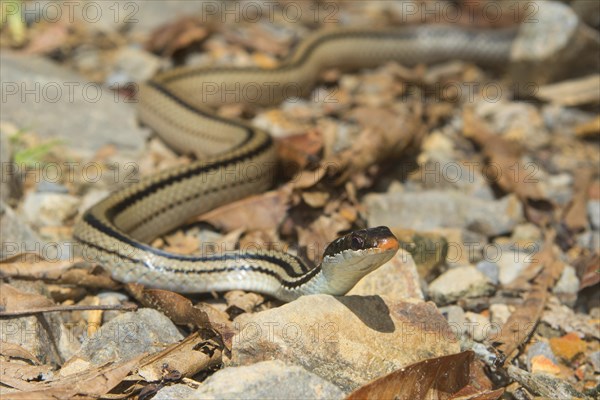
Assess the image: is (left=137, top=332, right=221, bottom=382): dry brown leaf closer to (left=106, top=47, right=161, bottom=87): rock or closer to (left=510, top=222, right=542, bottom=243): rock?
(left=510, top=222, right=542, bottom=243): rock

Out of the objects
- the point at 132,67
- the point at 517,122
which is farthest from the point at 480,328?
the point at 132,67

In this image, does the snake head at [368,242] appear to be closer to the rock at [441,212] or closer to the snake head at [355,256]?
the snake head at [355,256]

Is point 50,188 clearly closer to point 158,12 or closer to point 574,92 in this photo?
point 158,12

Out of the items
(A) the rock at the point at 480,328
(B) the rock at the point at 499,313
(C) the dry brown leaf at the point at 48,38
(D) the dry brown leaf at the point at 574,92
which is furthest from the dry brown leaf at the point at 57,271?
(D) the dry brown leaf at the point at 574,92

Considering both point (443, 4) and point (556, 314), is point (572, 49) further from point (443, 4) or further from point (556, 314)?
point (556, 314)

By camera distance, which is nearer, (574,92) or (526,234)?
(526,234)

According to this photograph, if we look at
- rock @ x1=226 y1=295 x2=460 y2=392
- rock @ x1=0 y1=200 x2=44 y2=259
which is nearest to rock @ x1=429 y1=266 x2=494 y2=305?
rock @ x1=226 y1=295 x2=460 y2=392
